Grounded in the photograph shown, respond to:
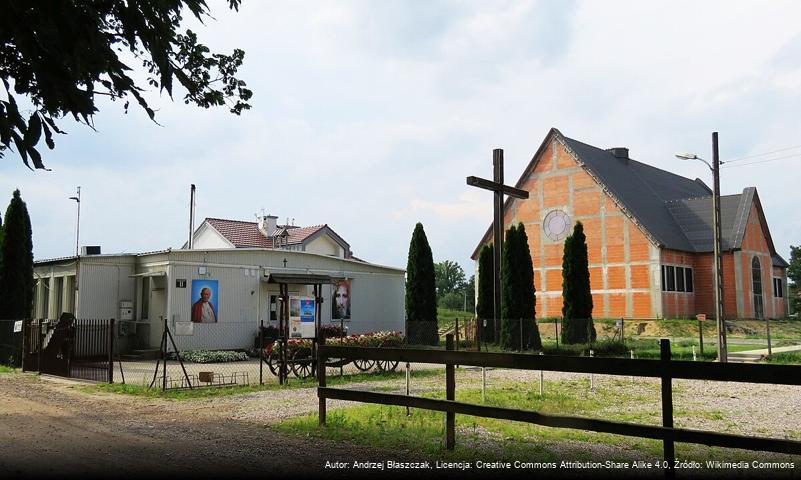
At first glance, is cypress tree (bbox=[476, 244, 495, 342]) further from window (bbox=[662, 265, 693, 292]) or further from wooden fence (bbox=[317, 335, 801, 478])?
wooden fence (bbox=[317, 335, 801, 478])

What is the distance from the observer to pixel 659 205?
161 ft

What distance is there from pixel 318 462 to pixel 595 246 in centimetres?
4052

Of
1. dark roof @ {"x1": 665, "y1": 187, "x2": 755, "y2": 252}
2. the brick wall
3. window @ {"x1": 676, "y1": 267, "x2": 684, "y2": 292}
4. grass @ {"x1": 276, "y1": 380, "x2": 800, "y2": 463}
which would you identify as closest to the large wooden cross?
grass @ {"x1": 276, "y1": 380, "x2": 800, "y2": 463}

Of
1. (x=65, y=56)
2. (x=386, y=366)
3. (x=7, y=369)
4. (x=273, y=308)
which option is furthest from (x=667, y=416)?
(x=273, y=308)

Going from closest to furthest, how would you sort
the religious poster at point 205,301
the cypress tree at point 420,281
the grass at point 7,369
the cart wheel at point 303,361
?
1. the cart wheel at point 303,361
2. the grass at point 7,369
3. the religious poster at point 205,301
4. the cypress tree at point 420,281

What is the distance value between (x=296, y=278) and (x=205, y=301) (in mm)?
3795

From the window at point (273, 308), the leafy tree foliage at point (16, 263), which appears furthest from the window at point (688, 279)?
the leafy tree foliage at point (16, 263)

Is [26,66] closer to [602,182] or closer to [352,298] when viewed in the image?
[352,298]

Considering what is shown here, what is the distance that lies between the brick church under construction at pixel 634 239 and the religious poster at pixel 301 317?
29719 millimetres

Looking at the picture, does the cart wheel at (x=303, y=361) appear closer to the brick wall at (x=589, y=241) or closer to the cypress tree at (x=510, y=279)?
the cypress tree at (x=510, y=279)

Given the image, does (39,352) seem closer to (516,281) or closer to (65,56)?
(65,56)

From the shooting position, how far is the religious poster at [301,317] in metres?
17.5

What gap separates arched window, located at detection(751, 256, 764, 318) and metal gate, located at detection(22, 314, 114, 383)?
142ft

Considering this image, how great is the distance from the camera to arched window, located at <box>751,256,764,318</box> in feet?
156
